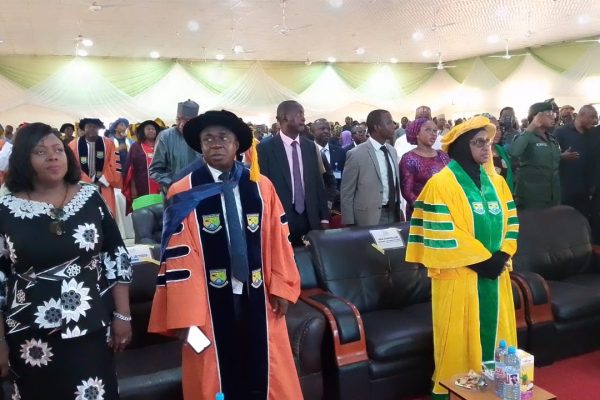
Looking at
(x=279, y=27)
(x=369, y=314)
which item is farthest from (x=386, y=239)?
(x=279, y=27)

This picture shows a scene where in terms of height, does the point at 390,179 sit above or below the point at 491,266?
above

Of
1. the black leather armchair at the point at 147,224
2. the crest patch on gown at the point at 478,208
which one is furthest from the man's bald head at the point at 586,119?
the black leather armchair at the point at 147,224

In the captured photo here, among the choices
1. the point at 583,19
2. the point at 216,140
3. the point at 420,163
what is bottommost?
the point at 420,163

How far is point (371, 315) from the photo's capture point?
3451 mm

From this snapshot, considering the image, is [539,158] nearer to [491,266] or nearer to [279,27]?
[491,266]

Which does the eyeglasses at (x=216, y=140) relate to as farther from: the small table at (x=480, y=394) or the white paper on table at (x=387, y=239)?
the white paper on table at (x=387, y=239)

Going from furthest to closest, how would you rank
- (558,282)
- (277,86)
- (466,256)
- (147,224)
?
(277,86), (147,224), (558,282), (466,256)

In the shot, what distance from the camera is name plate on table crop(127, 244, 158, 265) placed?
3308 mm

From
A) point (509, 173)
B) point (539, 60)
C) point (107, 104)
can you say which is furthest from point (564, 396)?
point (539, 60)

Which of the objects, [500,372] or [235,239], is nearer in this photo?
[235,239]

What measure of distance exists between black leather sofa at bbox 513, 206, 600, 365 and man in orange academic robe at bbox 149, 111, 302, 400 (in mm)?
2049

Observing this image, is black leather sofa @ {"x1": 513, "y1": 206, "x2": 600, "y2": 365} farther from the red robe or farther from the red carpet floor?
the red robe

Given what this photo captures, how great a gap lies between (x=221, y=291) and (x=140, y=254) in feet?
4.30

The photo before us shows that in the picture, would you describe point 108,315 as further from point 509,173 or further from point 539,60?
point 539,60
